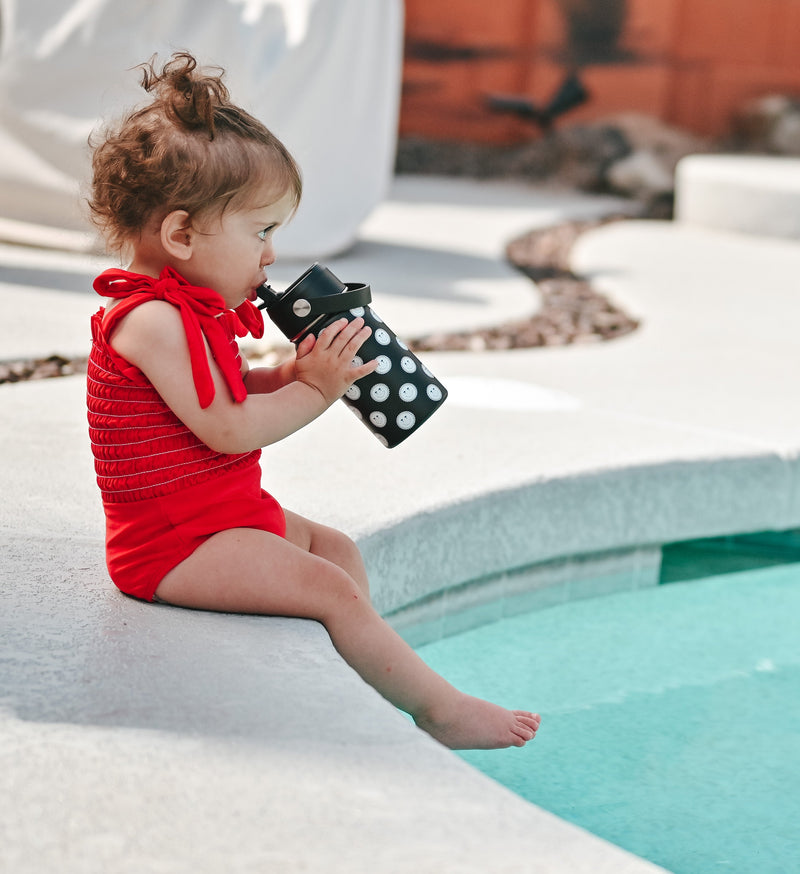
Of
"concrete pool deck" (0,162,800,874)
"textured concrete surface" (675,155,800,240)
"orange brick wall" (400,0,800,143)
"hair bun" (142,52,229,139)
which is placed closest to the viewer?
"concrete pool deck" (0,162,800,874)

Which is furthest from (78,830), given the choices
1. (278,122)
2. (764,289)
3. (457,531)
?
(764,289)

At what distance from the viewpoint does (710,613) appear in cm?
310

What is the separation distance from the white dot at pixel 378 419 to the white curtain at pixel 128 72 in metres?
4.14

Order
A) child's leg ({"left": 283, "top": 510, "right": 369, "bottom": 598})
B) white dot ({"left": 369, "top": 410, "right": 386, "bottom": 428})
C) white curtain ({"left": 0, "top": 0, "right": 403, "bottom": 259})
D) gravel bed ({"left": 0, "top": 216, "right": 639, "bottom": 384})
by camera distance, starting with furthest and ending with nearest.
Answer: white curtain ({"left": 0, "top": 0, "right": 403, "bottom": 259}), gravel bed ({"left": 0, "top": 216, "right": 639, "bottom": 384}), child's leg ({"left": 283, "top": 510, "right": 369, "bottom": 598}), white dot ({"left": 369, "top": 410, "right": 386, "bottom": 428})

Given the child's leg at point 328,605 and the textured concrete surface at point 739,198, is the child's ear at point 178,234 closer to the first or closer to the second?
the child's leg at point 328,605

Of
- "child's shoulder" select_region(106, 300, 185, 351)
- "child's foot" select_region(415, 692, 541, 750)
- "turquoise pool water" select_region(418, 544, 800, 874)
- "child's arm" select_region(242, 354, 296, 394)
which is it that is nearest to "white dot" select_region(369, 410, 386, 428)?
"child's arm" select_region(242, 354, 296, 394)

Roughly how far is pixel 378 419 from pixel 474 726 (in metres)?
0.57

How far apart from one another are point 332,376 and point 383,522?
64cm

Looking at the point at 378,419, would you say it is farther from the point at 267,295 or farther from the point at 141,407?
the point at 141,407

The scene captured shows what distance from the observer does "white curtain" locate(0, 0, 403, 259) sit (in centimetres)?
600

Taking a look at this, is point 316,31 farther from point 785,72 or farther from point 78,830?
point 785,72

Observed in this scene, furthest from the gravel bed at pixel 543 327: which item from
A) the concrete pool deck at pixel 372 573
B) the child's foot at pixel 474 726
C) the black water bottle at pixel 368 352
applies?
the child's foot at pixel 474 726

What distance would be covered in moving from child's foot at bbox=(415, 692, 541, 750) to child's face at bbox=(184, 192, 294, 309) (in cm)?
82

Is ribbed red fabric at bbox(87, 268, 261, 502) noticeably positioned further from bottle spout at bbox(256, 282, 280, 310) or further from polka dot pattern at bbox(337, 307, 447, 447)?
polka dot pattern at bbox(337, 307, 447, 447)
